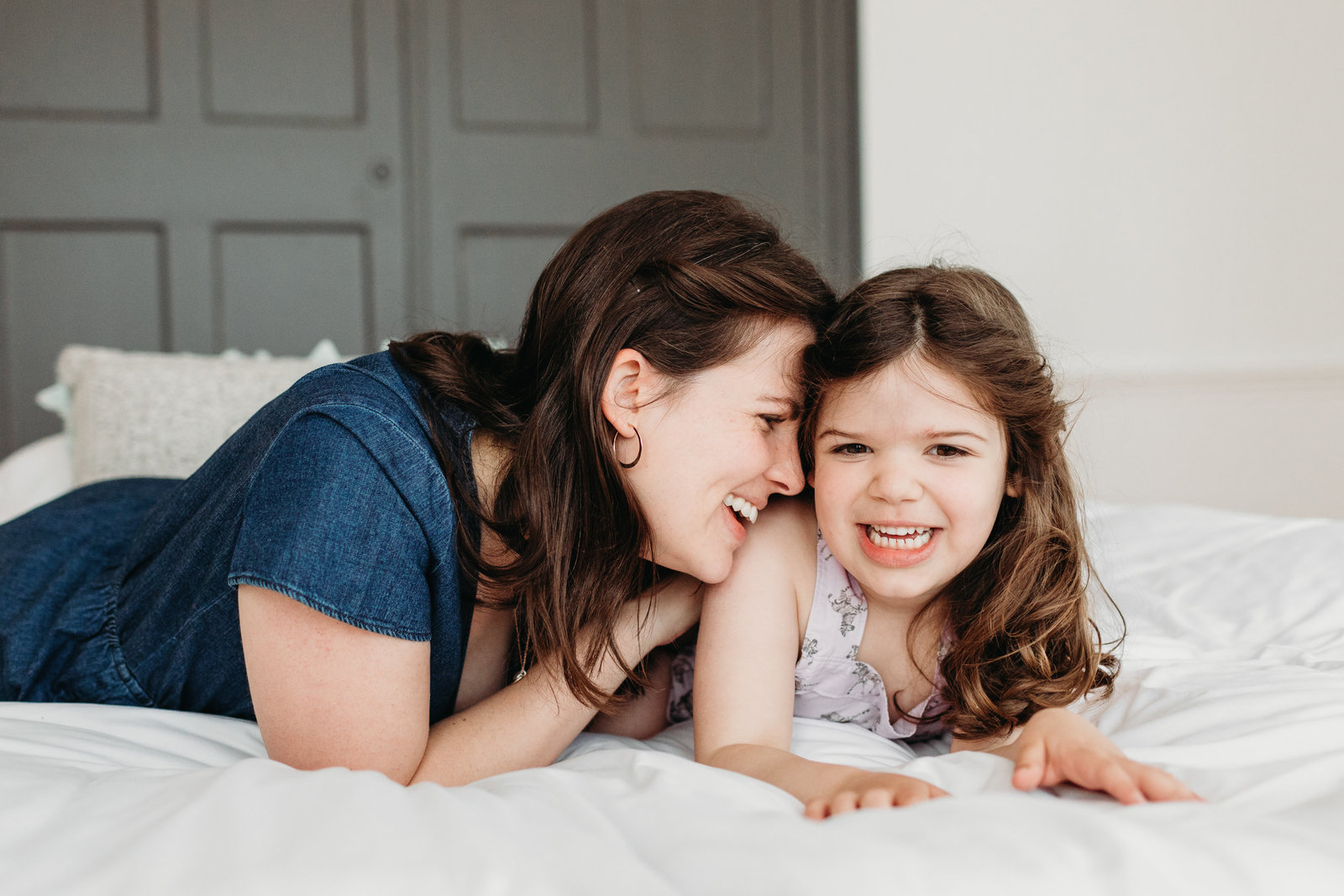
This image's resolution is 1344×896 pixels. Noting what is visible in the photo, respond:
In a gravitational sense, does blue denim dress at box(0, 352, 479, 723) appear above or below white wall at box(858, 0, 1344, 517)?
below

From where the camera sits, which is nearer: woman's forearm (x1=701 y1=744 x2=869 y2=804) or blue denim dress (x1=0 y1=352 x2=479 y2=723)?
woman's forearm (x1=701 y1=744 x2=869 y2=804)

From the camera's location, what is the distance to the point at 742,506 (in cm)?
107

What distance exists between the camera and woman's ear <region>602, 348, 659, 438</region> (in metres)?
1.00

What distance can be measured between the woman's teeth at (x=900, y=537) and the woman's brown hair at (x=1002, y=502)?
12cm

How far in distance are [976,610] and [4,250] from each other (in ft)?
8.69

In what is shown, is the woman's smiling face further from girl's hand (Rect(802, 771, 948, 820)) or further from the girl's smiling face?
girl's hand (Rect(802, 771, 948, 820))

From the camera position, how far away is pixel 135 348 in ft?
8.96

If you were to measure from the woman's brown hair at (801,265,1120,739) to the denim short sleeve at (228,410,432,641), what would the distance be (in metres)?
0.44

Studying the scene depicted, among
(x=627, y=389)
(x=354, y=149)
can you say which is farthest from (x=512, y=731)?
Result: (x=354, y=149)

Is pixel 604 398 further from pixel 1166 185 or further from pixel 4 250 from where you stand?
pixel 1166 185

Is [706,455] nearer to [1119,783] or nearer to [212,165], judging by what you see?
[1119,783]

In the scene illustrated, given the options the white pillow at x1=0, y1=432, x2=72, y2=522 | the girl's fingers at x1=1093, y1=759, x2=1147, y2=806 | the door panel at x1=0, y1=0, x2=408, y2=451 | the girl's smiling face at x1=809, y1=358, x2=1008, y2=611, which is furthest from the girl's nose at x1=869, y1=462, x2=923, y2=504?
the door panel at x1=0, y1=0, x2=408, y2=451

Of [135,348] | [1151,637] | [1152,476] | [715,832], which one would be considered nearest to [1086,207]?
[1152,476]

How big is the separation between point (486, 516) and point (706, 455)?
0.73ft
